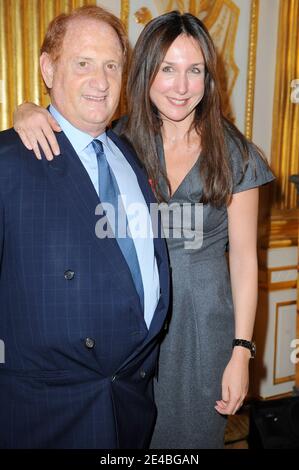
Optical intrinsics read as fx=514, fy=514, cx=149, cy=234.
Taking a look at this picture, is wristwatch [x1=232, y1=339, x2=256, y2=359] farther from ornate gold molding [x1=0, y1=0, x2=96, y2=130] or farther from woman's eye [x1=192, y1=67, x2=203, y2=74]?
ornate gold molding [x1=0, y1=0, x2=96, y2=130]

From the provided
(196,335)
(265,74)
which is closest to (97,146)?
(196,335)

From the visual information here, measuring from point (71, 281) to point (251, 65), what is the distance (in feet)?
6.97

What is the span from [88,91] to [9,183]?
1.04 feet

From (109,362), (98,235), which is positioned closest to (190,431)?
(109,362)

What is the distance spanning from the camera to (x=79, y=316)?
1.24 m

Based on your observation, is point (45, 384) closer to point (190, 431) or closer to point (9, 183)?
point (9, 183)

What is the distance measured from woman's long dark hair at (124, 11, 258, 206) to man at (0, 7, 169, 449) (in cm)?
22

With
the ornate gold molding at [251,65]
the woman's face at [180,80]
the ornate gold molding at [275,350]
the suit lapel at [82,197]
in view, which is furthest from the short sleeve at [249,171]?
the ornate gold molding at [275,350]
